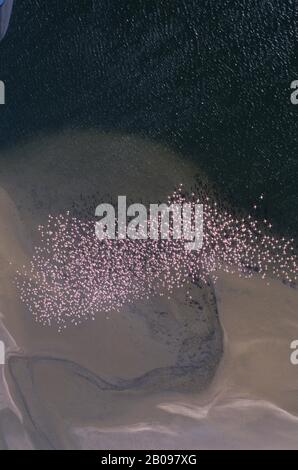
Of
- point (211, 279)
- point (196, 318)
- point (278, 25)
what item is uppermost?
point (278, 25)

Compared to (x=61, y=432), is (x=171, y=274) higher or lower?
higher

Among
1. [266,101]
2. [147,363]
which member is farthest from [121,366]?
[266,101]

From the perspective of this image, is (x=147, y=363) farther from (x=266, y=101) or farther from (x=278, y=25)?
(x=278, y=25)

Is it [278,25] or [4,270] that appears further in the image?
[4,270]

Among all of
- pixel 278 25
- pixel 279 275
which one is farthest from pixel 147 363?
pixel 278 25

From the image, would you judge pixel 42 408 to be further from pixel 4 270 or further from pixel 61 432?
pixel 4 270

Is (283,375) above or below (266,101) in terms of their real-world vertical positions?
below

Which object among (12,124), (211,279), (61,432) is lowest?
(61,432)

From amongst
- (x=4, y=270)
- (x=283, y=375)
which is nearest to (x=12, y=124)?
(x=4, y=270)
